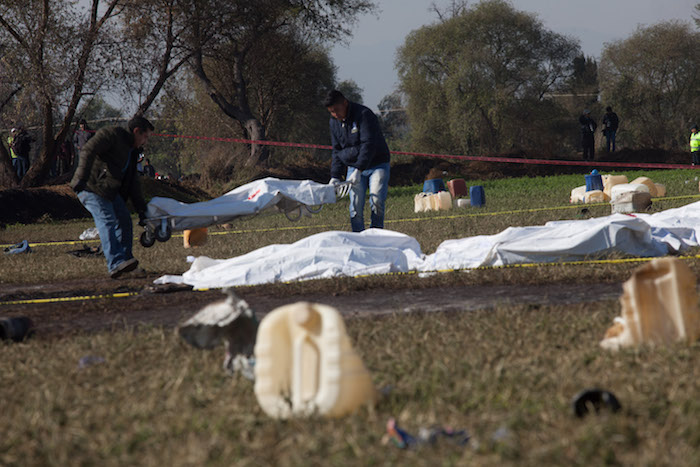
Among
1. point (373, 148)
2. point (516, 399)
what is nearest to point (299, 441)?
point (516, 399)

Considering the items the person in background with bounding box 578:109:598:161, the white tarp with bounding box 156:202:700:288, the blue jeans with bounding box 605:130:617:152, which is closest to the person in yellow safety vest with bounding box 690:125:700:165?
the person in background with bounding box 578:109:598:161

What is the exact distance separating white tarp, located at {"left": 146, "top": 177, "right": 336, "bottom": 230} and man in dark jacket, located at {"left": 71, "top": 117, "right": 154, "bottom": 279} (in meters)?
0.71

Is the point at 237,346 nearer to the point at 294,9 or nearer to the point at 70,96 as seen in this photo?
the point at 70,96

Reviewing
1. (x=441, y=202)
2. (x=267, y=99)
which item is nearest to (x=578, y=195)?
(x=441, y=202)

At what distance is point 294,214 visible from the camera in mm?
10586

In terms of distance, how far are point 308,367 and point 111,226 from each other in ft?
19.5

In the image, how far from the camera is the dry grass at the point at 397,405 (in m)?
2.71

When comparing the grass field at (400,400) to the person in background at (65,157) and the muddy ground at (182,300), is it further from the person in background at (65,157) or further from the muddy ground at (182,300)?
the person in background at (65,157)

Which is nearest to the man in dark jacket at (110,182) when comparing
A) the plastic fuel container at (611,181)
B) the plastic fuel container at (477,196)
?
the plastic fuel container at (477,196)

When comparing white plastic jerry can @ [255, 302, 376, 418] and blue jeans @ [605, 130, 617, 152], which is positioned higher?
blue jeans @ [605, 130, 617, 152]

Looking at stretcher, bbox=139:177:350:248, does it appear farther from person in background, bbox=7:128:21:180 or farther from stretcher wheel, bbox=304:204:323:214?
person in background, bbox=7:128:21:180

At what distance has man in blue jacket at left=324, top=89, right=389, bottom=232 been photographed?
985 cm

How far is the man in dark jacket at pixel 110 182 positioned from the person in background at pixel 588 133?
1217 inches

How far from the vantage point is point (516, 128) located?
51.6 metres
